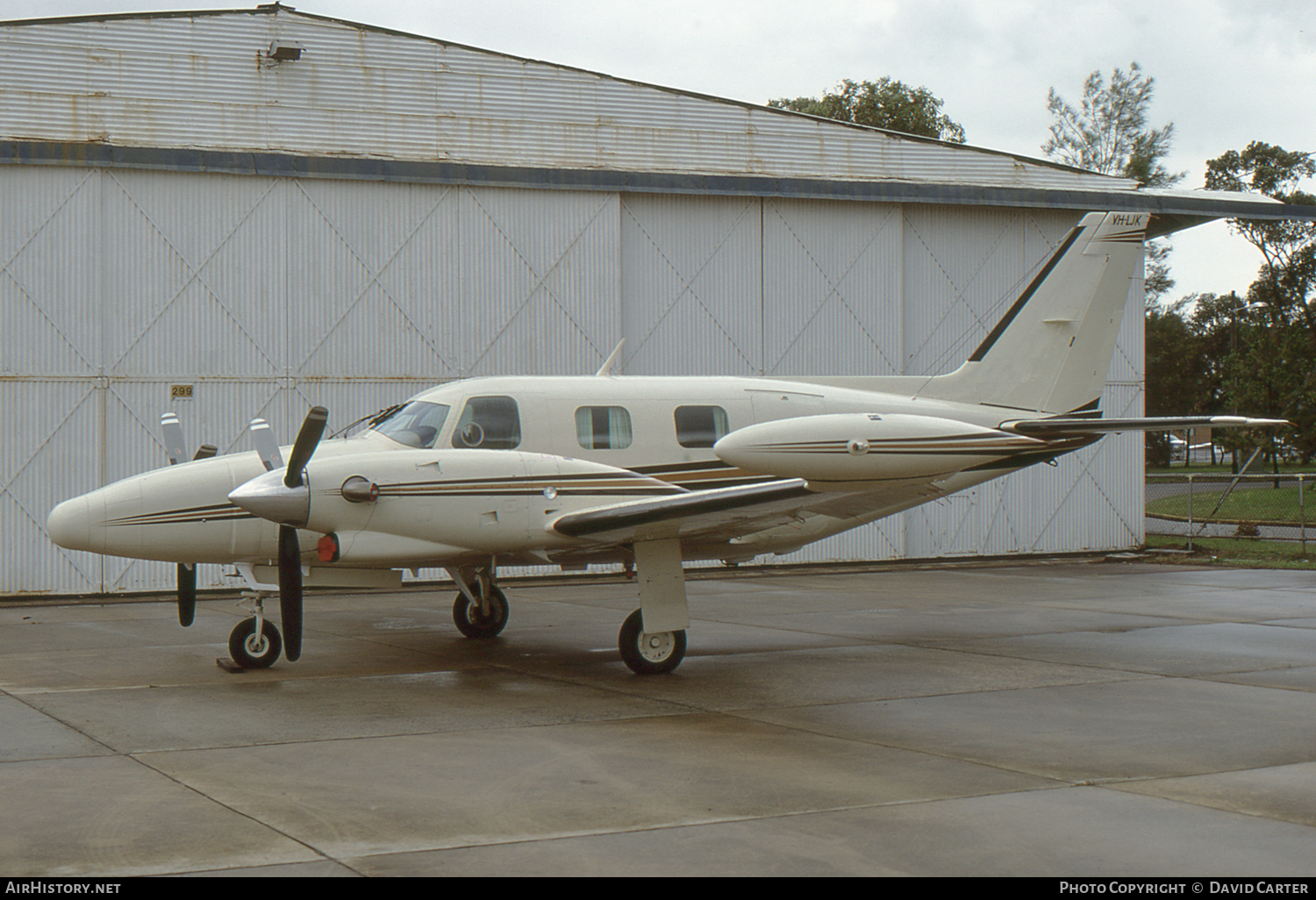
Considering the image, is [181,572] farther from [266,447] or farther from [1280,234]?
[1280,234]

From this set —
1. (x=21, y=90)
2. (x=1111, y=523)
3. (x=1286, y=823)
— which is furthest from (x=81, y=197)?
(x=1111, y=523)

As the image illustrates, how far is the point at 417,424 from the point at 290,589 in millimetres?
2282

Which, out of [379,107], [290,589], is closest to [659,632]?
[290,589]

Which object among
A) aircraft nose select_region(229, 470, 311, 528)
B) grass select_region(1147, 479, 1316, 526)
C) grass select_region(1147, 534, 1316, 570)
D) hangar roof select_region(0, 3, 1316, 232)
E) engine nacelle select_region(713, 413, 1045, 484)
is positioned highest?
hangar roof select_region(0, 3, 1316, 232)

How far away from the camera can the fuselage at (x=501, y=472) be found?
10.4 meters

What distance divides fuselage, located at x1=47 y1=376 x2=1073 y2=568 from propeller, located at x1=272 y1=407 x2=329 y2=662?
0.23m

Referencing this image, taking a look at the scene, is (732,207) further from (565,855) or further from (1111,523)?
(565,855)

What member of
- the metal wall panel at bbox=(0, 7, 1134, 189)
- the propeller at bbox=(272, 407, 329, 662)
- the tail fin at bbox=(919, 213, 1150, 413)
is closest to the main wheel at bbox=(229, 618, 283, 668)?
the propeller at bbox=(272, 407, 329, 662)

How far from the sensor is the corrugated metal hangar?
18672mm

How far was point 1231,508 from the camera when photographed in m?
41.5

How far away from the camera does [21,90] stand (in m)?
19.5

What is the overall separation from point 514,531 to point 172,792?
14.5 ft

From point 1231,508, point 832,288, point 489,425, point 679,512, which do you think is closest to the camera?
point 679,512

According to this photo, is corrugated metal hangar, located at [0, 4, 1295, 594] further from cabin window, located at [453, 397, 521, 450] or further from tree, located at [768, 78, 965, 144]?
tree, located at [768, 78, 965, 144]
